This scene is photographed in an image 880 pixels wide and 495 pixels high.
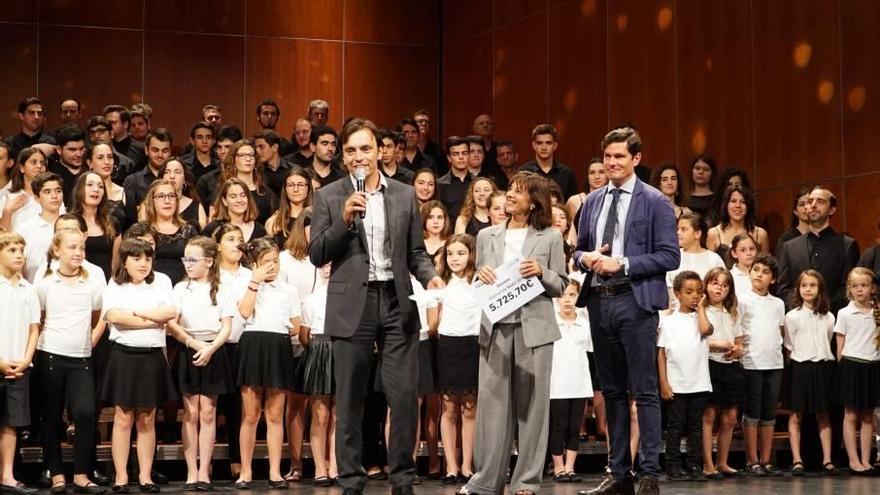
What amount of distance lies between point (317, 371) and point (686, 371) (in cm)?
211

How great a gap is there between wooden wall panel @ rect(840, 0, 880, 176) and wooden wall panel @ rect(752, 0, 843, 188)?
0.07 m

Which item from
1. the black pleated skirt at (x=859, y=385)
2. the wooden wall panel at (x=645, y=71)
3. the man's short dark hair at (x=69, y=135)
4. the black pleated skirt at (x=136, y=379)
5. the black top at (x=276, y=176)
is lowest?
the black pleated skirt at (x=859, y=385)

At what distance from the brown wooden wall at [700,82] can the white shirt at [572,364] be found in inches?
103

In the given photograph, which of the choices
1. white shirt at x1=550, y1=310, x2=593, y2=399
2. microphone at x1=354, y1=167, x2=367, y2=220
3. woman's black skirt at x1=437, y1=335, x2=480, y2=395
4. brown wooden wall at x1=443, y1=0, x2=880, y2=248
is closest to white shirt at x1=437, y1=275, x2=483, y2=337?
woman's black skirt at x1=437, y1=335, x2=480, y2=395

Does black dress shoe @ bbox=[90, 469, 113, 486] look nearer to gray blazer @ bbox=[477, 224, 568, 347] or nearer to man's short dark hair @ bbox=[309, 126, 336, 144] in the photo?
gray blazer @ bbox=[477, 224, 568, 347]

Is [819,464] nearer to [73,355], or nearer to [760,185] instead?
[760,185]

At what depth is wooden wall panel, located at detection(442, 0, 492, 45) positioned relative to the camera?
40.9ft

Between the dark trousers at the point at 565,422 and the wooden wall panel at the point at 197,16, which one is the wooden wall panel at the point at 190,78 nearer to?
the wooden wall panel at the point at 197,16

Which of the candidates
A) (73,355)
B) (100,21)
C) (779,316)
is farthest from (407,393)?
(100,21)

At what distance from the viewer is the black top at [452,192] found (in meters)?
9.04

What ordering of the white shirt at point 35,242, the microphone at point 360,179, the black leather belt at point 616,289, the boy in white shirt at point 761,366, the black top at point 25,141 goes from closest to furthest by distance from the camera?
the microphone at point 360,179 < the black leather belt at point 616,289 < the white shirt at point 35,242 < the boy in white shirt at point 761,366 < the black top at point 25,141

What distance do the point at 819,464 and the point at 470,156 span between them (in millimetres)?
3494

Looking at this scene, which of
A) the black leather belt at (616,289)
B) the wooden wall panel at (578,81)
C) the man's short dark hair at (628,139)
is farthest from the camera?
the wooden wall panel at (578,81)

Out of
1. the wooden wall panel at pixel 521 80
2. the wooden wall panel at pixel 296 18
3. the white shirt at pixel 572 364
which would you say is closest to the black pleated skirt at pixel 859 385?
the white shirt at pixel 572 364
